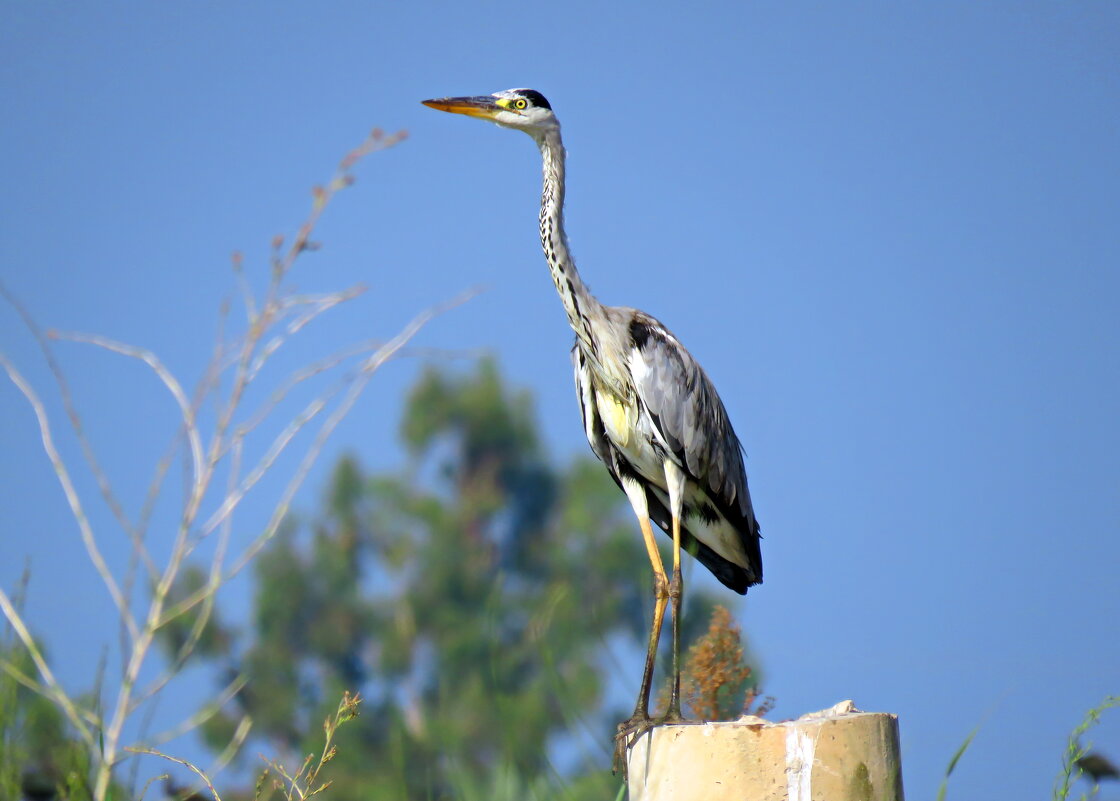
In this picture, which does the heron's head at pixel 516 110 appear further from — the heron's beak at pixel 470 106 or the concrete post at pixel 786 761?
the concrete post at pixel 786 761

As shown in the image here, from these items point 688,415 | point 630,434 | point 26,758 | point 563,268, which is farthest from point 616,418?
point 26,758

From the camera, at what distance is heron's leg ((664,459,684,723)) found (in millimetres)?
4117

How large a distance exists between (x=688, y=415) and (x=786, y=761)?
2.10 metres

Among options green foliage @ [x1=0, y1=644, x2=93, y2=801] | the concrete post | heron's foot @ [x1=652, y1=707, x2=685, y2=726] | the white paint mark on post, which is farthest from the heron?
green foliage @ [x1=0, y1=644, x2=93, y2=801]

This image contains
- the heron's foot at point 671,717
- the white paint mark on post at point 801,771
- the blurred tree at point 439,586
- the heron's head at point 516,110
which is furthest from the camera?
the blurred tree at point 439,586

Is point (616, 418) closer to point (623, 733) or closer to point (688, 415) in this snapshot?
point (688, 415)

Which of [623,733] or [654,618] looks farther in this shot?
[654,618]

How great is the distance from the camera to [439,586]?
19969 millimetres

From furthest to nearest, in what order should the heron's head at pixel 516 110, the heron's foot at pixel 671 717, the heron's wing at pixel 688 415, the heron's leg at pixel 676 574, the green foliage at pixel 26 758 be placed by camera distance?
1. the heron's head at pixel 516 110
2. the heron's wing at pixel 688 415
3. the heron's leg at pixel 676 574
4. the heron's foot at pixel 671 717
5. the green foliage at pixel 26 758

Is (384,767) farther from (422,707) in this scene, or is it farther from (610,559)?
(610,559)

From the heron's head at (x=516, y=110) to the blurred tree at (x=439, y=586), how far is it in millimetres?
12249

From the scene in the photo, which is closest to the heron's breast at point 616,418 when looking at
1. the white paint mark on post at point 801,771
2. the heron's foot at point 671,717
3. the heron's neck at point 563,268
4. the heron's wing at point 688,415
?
the heron's wing at point 688,415

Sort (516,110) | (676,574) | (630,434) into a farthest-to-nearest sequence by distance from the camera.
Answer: (516,110), (630,434), (676,574)

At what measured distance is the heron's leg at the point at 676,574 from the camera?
13.5 ft
